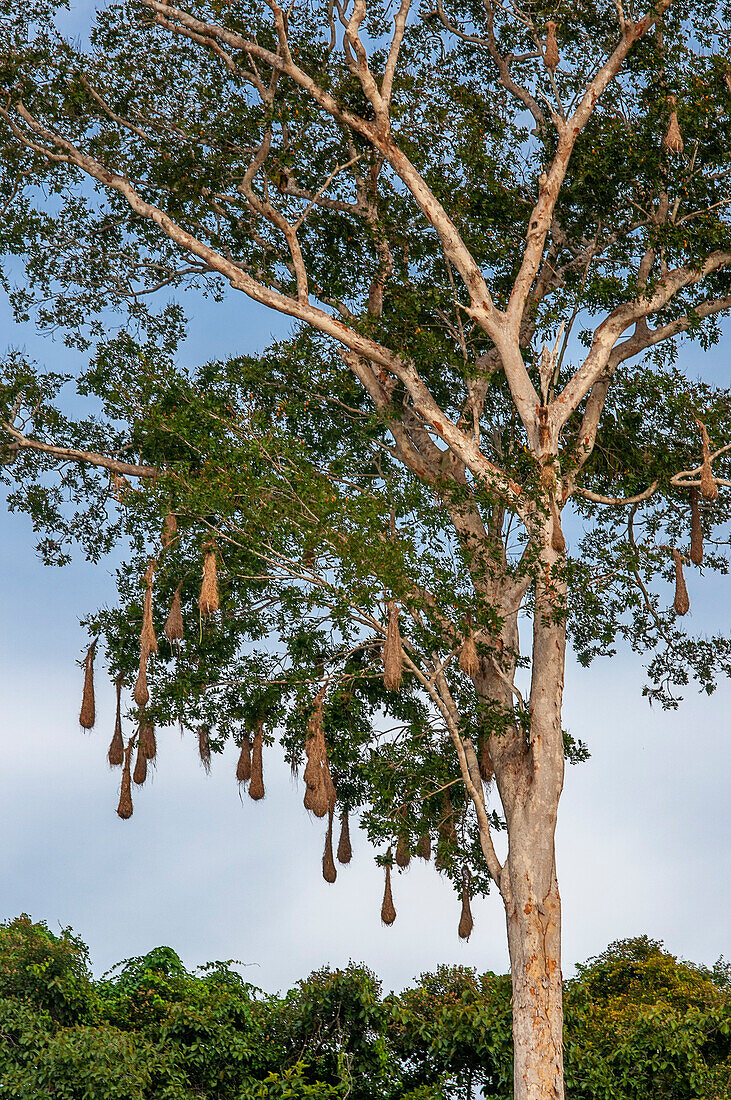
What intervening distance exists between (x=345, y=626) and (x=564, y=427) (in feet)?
15.5

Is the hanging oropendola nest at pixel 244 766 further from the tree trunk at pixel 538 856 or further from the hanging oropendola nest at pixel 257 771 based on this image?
the tree trunk at pixel 538 856

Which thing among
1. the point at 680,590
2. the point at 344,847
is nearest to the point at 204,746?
the point at 344,847

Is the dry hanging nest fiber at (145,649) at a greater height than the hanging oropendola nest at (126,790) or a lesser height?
greater

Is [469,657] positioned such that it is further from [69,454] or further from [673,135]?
[69,454]

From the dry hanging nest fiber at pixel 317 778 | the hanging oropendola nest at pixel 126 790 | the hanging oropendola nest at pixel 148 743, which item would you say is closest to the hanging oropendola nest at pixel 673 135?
the dry hanging nest fiber at pixel 317 778

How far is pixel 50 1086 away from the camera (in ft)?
47.9

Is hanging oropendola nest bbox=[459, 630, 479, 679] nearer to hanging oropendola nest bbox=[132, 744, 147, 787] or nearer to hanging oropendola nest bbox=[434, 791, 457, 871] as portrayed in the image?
hanging oropendola nest bbox=[434, 791, 457, 871]

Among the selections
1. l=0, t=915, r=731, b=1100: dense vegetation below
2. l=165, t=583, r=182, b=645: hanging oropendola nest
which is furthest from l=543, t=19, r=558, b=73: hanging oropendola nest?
l=0, t=915, r=731, b=1100: dense vegetation below

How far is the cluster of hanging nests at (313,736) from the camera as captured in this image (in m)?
14.7

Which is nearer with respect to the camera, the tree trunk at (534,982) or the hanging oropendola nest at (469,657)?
the tree trunk at (534,982)

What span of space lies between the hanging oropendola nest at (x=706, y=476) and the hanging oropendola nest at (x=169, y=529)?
6.44 m

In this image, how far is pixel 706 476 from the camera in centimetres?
1664

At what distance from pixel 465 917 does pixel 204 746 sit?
13.1ft

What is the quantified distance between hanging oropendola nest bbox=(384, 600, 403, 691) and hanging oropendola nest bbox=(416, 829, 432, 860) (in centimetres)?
294
